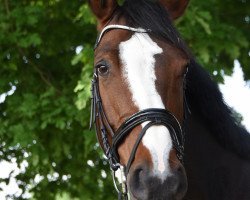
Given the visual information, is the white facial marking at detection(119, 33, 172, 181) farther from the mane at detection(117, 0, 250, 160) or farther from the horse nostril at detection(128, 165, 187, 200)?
the mane at detection(117, 0, 250, 160)

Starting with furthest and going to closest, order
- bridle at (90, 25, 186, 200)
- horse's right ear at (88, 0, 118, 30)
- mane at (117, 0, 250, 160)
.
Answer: horse's right ear at (88, 0, 118, 30)
mane at (117, 0, 250, 160)
bridle at (90, 25, 186, 200)

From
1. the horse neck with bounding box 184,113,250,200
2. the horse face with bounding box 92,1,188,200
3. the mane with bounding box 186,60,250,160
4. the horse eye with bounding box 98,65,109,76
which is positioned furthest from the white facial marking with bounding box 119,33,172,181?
the horse neck with bounding box 184,113,250,200

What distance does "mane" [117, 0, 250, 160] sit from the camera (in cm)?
377

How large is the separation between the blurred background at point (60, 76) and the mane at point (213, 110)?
2.30 m

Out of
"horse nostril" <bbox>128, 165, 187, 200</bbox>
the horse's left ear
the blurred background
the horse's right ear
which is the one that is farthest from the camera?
the blurred background

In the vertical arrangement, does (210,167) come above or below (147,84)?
below

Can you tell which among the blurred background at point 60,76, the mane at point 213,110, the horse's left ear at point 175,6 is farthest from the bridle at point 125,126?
the blurred background at point 60,76

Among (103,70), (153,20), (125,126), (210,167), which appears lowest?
(210,167)

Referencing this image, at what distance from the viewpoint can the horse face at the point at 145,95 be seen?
10.6 feet

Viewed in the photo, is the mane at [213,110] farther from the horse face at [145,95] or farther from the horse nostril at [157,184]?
the horse nostril at [157,184]

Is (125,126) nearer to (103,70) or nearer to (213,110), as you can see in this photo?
(103,70)

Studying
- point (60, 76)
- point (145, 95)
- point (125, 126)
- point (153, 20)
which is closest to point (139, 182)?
point (125, 126)

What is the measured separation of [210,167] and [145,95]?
2.20ft

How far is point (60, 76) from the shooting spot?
298 inches
